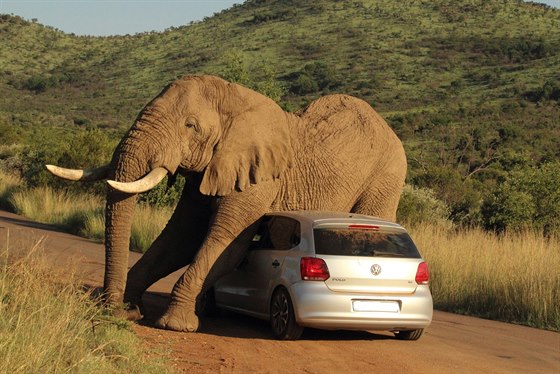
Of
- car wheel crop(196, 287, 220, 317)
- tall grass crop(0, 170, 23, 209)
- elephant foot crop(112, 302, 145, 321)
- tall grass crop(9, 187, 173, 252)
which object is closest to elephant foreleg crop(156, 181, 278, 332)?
elephant foot crop(112, 302, 145, 321)

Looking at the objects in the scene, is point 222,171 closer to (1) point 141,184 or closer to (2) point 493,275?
(1) point 141,184

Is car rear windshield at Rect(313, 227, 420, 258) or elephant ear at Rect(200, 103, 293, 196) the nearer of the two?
car rear windshield at Rect(313, 227, 420, 258)

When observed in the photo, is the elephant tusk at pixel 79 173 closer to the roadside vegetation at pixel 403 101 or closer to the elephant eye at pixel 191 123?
the elephant eye at pixel 191 123

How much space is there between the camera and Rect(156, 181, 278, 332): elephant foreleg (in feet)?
33.2

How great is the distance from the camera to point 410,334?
998cm

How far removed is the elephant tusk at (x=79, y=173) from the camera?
383 inches

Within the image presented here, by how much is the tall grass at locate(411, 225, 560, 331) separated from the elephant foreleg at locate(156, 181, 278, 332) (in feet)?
12.6

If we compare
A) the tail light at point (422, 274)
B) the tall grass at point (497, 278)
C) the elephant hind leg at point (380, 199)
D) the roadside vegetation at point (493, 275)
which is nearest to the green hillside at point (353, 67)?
the roadside vegetation at point (493, 275)

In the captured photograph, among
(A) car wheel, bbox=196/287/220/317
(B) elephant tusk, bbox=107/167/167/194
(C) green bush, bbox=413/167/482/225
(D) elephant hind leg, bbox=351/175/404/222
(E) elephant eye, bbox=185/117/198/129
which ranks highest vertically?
(E) elephant eye, bbox=185/117/198/129

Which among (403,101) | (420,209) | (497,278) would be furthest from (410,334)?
(403,101)

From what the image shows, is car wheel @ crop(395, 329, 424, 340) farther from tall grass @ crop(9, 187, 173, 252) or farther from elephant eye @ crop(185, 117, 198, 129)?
tall grass @ crop(9, 187, 173, 252)

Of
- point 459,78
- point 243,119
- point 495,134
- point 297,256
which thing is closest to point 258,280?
point 297,256

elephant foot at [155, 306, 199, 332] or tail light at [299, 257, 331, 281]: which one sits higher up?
tail light at [299, 257, 331, 281]

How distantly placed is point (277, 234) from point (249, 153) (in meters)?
1.00
